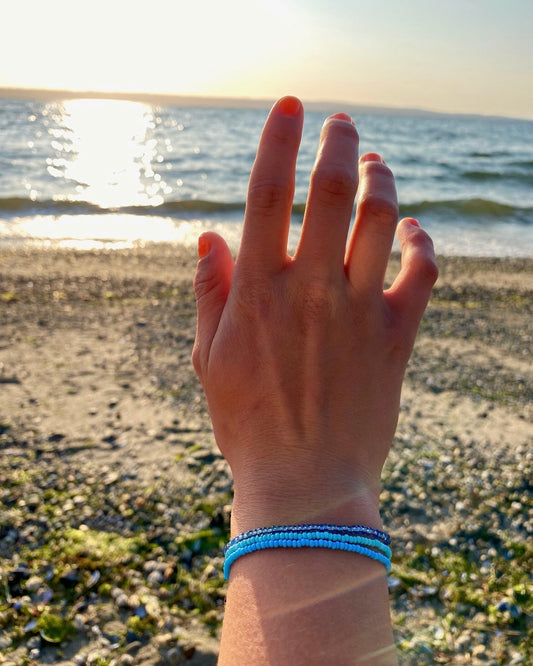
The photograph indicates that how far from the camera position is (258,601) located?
3.44ft

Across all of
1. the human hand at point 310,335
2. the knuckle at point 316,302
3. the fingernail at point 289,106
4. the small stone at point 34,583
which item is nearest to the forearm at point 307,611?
the human hand at point 310,335

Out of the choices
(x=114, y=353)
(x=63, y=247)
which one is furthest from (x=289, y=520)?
(x=63, y=247)

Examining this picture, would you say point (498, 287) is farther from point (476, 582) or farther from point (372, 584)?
point (372, 584)

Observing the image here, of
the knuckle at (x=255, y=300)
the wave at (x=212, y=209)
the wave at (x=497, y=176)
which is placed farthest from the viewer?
the wave at (x=497, y=176)

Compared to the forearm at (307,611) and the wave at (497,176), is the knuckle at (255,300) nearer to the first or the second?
the forearm at (307,611)

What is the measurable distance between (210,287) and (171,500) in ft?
5.85

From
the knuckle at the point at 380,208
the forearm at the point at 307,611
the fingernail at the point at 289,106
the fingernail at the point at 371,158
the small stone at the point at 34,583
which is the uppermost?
the fingernail at the point at 289,106

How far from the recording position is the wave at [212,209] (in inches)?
518

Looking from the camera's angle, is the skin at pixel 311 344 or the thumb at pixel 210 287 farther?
the thumb at pixel 210 287

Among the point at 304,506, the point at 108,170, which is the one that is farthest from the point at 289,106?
the point at 108,170

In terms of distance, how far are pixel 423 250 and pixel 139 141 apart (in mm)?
32771

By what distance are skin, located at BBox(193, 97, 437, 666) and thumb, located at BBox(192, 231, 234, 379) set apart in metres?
0.02

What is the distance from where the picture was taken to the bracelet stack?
41.9 inches

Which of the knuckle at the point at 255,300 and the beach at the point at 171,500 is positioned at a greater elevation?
the knuckle at the point at 255,300
